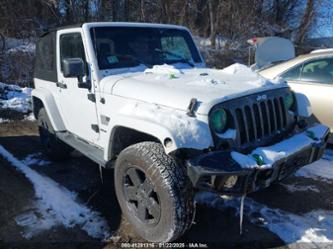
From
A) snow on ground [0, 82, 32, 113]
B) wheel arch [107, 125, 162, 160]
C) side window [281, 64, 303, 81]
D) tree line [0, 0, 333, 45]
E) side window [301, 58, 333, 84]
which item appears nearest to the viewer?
wheel arch [107, 125, 162, 160]

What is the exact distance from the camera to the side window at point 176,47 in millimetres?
4574

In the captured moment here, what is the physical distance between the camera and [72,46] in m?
4.48

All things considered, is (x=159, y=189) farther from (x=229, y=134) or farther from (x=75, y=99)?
(x=75, y=99)

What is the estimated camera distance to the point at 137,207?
343 centimetres

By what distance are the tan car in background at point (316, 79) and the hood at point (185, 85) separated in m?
1.90

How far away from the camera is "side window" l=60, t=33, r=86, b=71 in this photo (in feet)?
13.9

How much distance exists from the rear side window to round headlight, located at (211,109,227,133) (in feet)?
8.88

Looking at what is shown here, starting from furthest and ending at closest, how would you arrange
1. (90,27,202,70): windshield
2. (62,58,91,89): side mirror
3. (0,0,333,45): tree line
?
(0,0,333,45): tree line
(90,27,202,70): windshield
(62,58,91,89): side mirror

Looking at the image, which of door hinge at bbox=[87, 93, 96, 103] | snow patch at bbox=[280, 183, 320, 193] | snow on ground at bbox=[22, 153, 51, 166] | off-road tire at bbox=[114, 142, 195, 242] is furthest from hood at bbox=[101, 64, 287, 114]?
snow on ground at bbox=[22, 153, 51, 166]

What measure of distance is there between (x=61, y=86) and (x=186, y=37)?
5.88 feet

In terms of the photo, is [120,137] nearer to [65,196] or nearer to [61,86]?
[65,196]

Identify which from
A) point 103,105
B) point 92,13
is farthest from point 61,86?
point 92,13

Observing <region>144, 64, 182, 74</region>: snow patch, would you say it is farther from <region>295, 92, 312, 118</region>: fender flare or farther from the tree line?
the tree line

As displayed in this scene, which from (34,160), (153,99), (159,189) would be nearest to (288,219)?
(159,189)
